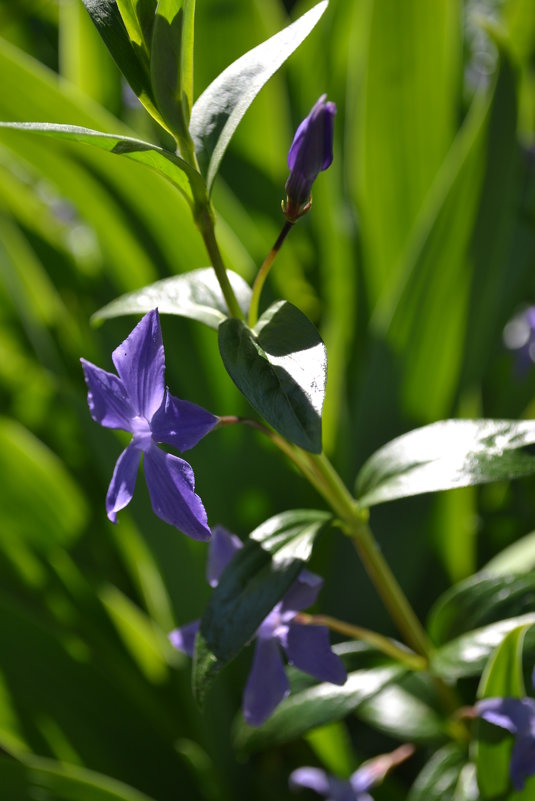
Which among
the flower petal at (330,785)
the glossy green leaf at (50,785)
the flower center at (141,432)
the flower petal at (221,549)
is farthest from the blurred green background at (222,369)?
the flower center at (141,432)

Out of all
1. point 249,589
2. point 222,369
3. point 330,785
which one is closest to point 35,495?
point 222,369

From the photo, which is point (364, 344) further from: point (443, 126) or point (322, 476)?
point (322, 476)

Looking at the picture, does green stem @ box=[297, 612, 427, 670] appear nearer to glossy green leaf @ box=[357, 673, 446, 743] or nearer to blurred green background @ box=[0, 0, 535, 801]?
glossy green leaf @ box=[357, 673, 446, 743]

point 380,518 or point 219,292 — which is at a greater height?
point 219,292

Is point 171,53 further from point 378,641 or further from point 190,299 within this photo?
point 378,641

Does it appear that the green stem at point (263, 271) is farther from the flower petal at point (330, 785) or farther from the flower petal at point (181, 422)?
the flower petal at point (330, 785)

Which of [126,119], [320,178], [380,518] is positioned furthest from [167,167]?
[126,119]

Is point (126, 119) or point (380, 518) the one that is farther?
point (126, 119)
